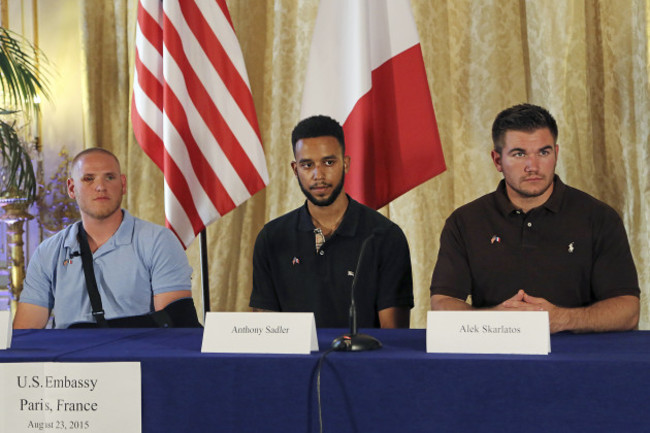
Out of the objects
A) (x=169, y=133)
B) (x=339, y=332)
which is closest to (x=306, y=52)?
(x=169, y=133)

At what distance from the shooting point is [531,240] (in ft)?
7.46

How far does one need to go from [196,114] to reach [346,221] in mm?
1115

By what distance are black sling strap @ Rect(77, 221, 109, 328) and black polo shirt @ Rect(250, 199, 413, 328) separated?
49 cm

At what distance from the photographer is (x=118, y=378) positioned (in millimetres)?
1521

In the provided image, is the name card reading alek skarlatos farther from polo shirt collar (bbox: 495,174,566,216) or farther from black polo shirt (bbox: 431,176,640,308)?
polo shirt collar (bbox: 495,174,566,216)

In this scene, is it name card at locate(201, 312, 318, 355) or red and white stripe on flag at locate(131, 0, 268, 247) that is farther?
red and white stripe on flag at locate(131, 0, 268, 247)

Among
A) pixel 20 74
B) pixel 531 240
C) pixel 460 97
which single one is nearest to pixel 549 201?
pixel 531 240

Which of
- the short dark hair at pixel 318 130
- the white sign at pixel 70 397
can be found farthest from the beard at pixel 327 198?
the white sign at pixel 70 397

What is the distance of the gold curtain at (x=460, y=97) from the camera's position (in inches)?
145

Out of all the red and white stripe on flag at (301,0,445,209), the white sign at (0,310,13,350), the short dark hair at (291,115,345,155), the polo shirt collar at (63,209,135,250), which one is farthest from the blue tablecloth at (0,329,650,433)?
the red and white stripe on flag at (301,0,445,209)

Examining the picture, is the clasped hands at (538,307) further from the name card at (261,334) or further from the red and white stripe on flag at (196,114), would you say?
the red and white stripe on flag at (196,114)

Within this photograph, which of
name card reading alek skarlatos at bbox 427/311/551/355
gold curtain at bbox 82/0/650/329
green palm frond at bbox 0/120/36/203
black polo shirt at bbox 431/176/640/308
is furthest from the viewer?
green palm frond at bbox 0/120/36/203

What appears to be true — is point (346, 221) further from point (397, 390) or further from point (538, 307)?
point (397, 390)

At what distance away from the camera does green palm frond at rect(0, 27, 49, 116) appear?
3.85m
